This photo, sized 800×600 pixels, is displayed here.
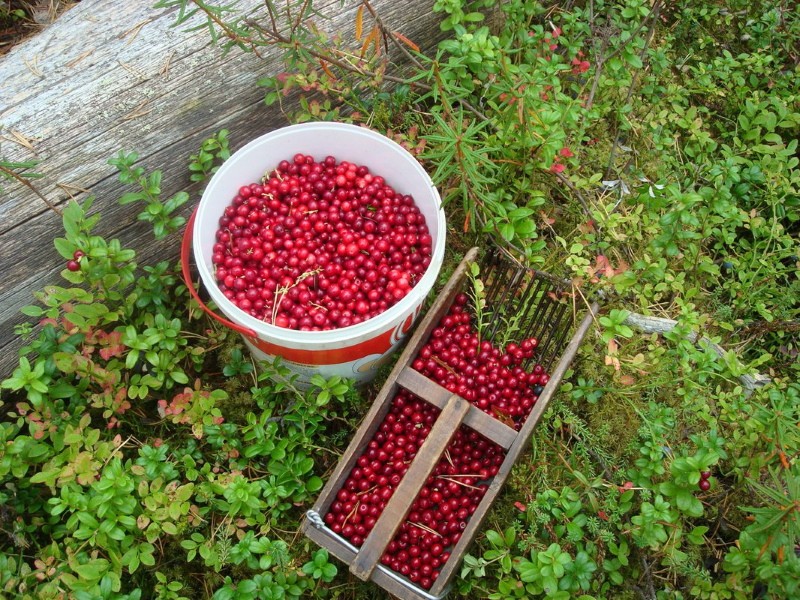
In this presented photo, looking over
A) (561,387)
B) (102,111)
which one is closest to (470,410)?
(561,387)

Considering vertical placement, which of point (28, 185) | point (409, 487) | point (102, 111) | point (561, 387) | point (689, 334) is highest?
point (102, 111)

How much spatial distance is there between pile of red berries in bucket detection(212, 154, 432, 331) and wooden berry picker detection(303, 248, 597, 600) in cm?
29

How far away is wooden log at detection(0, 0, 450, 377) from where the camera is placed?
2.83 m

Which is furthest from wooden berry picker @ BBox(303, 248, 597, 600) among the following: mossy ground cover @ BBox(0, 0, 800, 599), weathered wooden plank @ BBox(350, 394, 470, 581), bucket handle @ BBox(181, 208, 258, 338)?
bucket handle @ BBox(181, 208, 258, 338)

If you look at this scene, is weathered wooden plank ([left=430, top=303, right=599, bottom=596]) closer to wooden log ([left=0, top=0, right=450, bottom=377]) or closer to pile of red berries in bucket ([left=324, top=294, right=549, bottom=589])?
pile of red berries in bucket ([left=324, top=294, right=549, bottom=589])

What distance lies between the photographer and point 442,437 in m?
2.71

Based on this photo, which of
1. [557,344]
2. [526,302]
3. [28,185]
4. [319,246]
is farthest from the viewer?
[526,302]

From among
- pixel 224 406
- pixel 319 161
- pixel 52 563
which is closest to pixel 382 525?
pixel 224 406

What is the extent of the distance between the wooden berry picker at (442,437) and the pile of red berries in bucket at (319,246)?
0.95ft

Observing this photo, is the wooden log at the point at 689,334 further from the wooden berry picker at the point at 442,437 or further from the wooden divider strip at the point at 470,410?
the wooden divider strip at the point at 470,410

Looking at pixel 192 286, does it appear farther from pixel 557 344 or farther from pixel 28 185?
pixel 557 344

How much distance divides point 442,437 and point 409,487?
0.80 ft

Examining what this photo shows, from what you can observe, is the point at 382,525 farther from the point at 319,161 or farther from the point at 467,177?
the point at 319,161

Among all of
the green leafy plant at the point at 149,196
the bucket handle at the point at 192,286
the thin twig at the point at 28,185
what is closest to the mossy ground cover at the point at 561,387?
the green leafy plant at the point at 149,196
